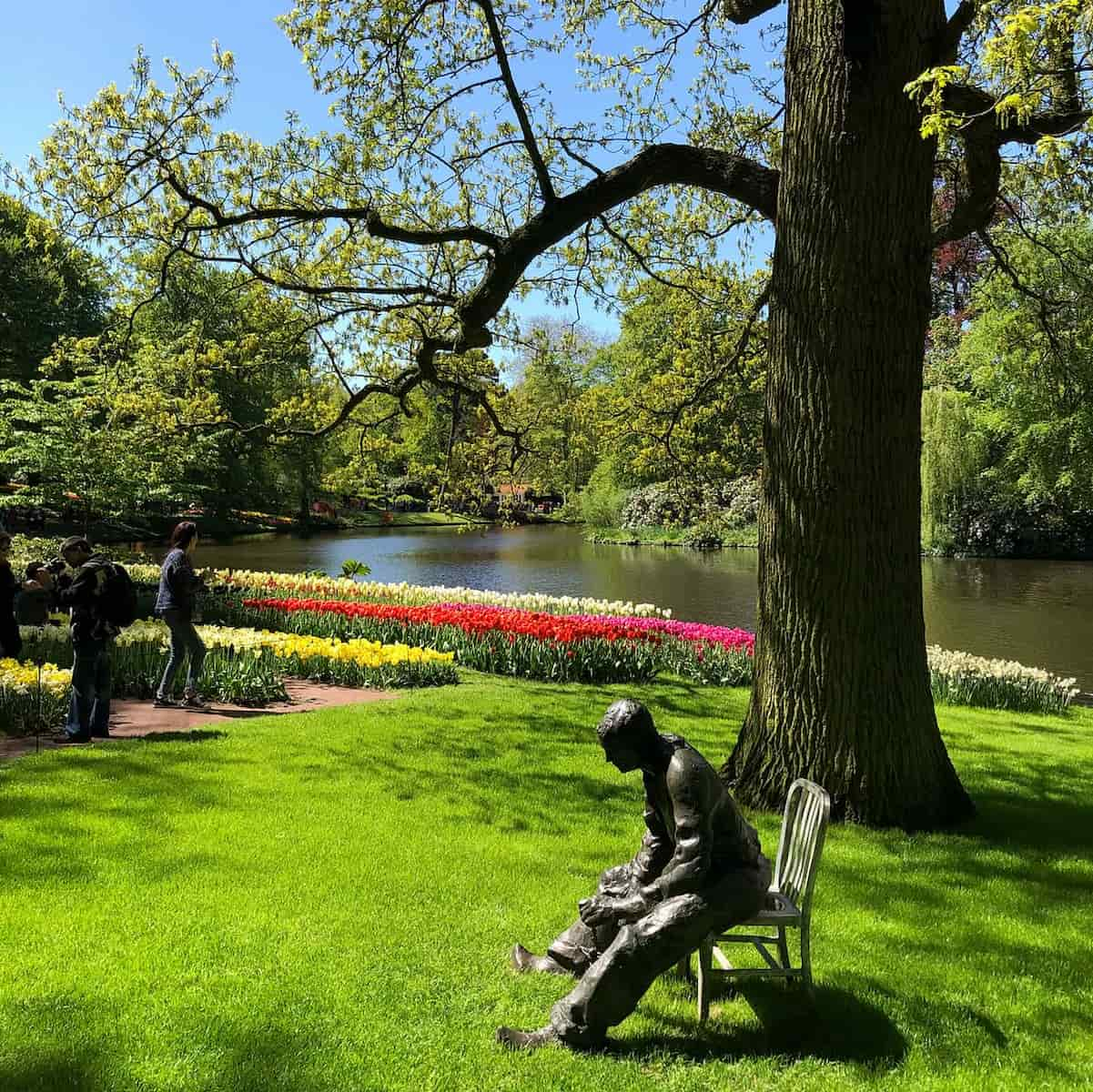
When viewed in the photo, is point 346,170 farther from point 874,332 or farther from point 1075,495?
point 1075,495

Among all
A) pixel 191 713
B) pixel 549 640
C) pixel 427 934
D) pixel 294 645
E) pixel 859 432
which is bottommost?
pixel 191 713

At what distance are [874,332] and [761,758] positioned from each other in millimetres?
2856

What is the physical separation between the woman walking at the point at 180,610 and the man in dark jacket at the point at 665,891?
21.3 feet

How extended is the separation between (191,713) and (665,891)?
21.8 feet

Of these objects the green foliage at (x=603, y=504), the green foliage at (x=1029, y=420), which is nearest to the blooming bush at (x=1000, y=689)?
the green foliage at (x=1029, y=420)

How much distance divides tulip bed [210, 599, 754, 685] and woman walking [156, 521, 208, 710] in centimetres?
356

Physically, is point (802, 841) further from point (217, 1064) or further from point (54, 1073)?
point (54, 1073)

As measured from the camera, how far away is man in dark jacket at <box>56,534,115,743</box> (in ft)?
23.4

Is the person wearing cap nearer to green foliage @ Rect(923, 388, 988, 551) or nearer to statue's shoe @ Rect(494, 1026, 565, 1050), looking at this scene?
statue's shoe @ Rect(494, 1026, 565, 1050)

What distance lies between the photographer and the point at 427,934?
3945 millimetres

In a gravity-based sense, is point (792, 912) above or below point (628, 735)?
below

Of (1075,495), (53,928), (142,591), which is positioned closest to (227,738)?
(53,928)

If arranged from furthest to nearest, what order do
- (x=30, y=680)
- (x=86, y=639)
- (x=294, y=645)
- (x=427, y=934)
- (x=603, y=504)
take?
(x=603, y=504), (x=294, y=645), (x=30, y=680), (x=86, y=639), (x=427, y=934)

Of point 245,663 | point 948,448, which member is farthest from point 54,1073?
point 948,448
